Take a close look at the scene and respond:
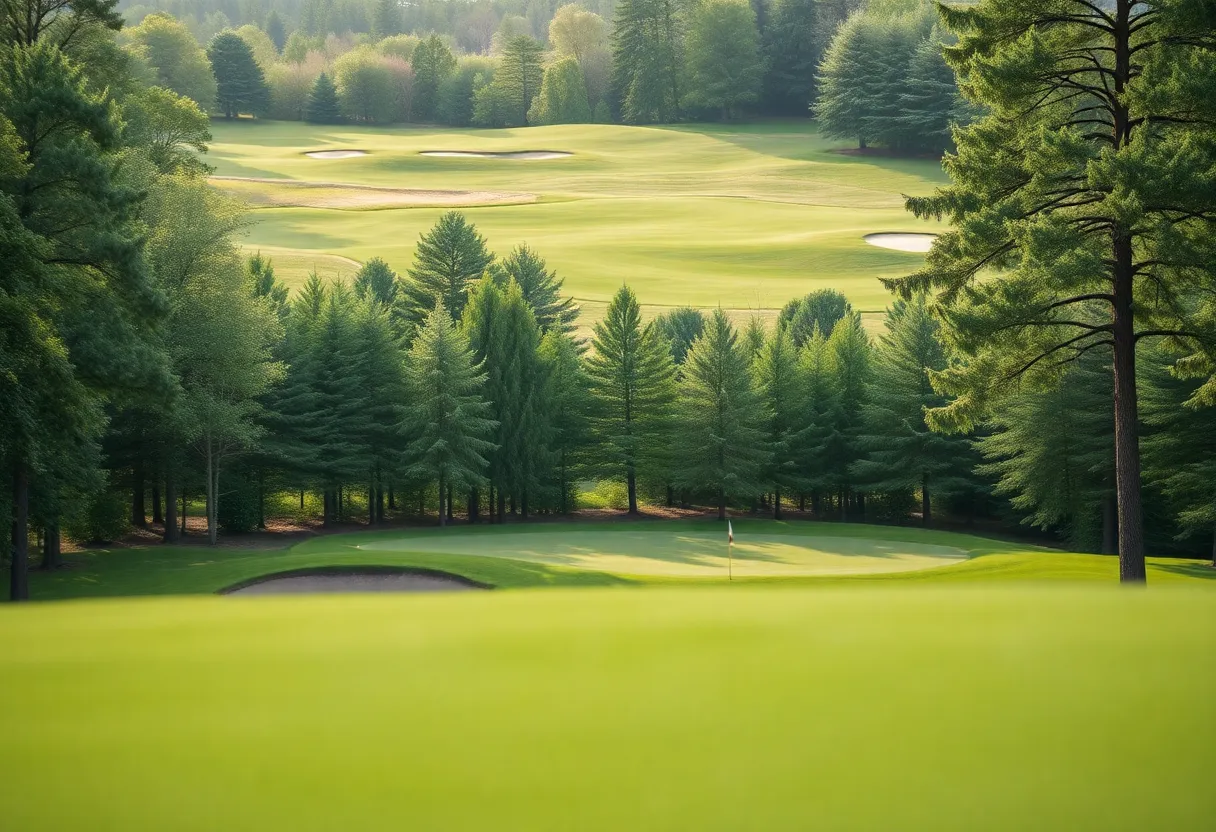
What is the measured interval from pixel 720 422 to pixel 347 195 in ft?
180

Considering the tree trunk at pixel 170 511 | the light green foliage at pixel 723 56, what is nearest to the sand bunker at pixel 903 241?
the tree trunk at pixel 170 511

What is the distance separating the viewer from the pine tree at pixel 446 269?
57188mm

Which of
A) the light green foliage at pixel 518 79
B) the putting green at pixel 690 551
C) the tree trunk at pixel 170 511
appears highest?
the light green foliage at pixel 518 79

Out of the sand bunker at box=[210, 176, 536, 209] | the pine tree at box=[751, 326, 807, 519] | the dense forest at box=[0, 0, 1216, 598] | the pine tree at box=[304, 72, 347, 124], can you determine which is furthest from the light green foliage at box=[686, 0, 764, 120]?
the pine tree at box=[751, 326, 807, 519]

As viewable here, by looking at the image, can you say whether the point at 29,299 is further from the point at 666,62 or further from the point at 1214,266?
the point at 666,62

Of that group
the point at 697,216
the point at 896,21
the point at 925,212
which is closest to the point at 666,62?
the point at 896,21

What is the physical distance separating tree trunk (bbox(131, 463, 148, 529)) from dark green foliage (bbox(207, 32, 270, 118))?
318ft

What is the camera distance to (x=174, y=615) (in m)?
9.71

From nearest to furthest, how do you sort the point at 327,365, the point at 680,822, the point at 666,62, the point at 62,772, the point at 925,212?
1. the point at 680,822
2. the point at 62,772
3. the point at 925,212
4. the point at 327,365
5. the point at 666,62

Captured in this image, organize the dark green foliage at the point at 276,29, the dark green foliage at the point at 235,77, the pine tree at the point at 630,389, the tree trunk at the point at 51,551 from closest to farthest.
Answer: the tree trunk at the point at 51,551 < the pine tree at the point at 630,389 < the dark green foliage at the point at 235,77 < the dark green foliage at the point at 276,29

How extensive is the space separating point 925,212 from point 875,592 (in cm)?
1284

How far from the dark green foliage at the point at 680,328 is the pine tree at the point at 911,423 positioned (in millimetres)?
12449

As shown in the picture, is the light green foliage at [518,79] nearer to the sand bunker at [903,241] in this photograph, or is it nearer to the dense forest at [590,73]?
the dense forest at [590,73]

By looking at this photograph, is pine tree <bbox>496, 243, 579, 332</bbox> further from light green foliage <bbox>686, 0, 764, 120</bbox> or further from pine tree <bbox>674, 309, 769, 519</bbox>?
light green foliage <bbox>686, 0, 764, 120</bbox>
